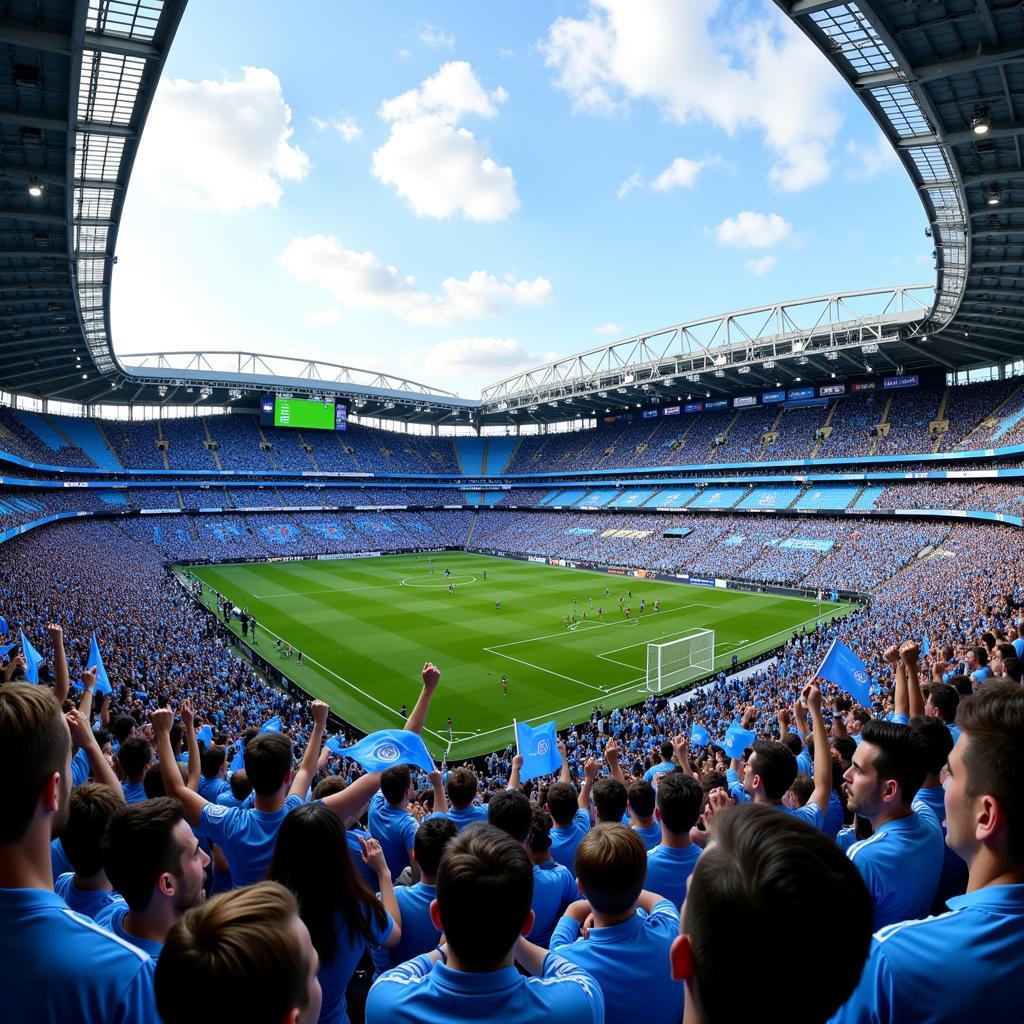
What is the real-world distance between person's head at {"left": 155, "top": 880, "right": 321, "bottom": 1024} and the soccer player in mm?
1542

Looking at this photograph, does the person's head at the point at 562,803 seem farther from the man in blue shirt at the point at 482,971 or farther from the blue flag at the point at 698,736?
the blue flag at the point at 698,736

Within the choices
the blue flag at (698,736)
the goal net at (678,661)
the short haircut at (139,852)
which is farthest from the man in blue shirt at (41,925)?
the goal net at (678,661)

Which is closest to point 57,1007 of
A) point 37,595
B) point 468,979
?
point 468,979

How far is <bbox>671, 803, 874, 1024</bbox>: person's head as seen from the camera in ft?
4.95

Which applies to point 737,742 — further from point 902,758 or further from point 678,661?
point 678,661

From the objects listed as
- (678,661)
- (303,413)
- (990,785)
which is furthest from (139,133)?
(303,413)

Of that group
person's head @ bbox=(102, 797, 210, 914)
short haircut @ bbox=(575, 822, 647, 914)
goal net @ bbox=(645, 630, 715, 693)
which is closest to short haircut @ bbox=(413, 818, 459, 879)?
short haircut @ bbox=(575, 822, 647, 914)

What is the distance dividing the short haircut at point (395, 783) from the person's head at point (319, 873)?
7.51 ft

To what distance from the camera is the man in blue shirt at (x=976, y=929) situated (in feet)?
7.39

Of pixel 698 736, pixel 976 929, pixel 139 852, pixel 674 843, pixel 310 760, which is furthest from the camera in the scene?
pixel 698 736

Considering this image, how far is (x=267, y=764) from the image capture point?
175 inches

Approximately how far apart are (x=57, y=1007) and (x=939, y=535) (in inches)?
2231

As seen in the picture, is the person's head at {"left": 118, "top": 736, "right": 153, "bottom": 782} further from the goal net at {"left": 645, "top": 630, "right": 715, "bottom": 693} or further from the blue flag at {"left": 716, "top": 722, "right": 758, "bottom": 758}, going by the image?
the goal net at {"left": 645, "top": 630, "right": 715, "bottom": 693}

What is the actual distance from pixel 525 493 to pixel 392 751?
86.1 m
